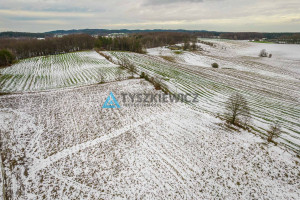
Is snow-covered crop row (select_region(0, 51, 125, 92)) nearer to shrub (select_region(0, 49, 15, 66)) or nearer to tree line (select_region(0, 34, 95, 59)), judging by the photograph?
shrub (select_region(0, 49, 15, 66))

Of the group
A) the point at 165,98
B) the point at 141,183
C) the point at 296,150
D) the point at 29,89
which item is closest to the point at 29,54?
the point at 29,89

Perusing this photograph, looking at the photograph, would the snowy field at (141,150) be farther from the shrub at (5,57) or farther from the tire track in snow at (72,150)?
the shrub at (5,57)

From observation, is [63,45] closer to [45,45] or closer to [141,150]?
[45,45]

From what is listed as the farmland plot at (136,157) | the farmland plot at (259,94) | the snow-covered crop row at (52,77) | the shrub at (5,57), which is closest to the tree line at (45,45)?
the shrub at (5,57)

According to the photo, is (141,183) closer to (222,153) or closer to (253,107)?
(222,153)

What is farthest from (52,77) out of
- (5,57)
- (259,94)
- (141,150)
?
(259,94)

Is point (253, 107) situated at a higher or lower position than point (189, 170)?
higher

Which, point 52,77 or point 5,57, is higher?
point 5,57

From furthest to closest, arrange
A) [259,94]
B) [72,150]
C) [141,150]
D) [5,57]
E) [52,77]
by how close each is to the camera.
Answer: [5,57]
[52,77]
[259,94]
[141,150]
[72,150]

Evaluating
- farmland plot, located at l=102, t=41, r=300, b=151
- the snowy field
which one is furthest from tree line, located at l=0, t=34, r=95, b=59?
farmland plot, located at l=102, t=41, r=300, b=151
